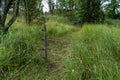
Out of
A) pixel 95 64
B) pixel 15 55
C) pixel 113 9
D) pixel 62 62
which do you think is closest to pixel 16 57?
pixel 15 55

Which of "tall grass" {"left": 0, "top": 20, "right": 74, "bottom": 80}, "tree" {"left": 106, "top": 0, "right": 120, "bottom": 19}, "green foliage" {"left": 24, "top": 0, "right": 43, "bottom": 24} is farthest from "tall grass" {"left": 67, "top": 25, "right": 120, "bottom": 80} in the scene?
"tree" {"left": 106, "top": 0, "right": 120, "bottom": 19}

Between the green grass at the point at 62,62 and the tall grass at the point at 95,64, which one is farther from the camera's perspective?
the green grass at the point at 62,62

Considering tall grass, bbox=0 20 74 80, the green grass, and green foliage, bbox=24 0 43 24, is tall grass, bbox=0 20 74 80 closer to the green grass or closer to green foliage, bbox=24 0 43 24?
the green grass

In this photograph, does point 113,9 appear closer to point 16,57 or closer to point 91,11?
point 91,11

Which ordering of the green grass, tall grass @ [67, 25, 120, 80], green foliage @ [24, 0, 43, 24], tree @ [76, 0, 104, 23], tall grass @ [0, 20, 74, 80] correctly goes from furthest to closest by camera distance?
tree @ [76, 0, 104, 23]
green foliage @ [24, 0, 43, 24]
tall grass @ [0, 20, 74, 80]
the green grass
tall grass @ [67, 25, 120, 80]

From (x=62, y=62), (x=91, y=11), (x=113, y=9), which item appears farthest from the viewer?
(x=113, y=9)

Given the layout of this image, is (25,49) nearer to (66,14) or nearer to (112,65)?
(112,65)

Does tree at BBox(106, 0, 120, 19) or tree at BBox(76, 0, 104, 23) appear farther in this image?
tree at BBox(106, 0, 120, 19)

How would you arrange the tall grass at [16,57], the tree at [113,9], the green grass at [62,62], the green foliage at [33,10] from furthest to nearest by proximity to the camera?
the tree at [113,9] → the green foliage at [33,10] → the tall grass at [16,57] → the green grass at [62,62]

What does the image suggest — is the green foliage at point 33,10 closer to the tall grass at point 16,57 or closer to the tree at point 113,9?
the tall grass at point 16,57

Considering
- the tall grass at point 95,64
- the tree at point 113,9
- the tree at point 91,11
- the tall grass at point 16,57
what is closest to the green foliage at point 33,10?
the tall grass at point 16,57

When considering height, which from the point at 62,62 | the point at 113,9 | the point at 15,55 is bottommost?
the point at 62,62

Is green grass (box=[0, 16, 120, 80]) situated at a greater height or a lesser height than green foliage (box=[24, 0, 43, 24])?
lesser

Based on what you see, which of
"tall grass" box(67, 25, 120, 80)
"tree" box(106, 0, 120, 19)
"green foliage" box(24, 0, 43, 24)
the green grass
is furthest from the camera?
"tree" box(106, 0, 120, 19)
